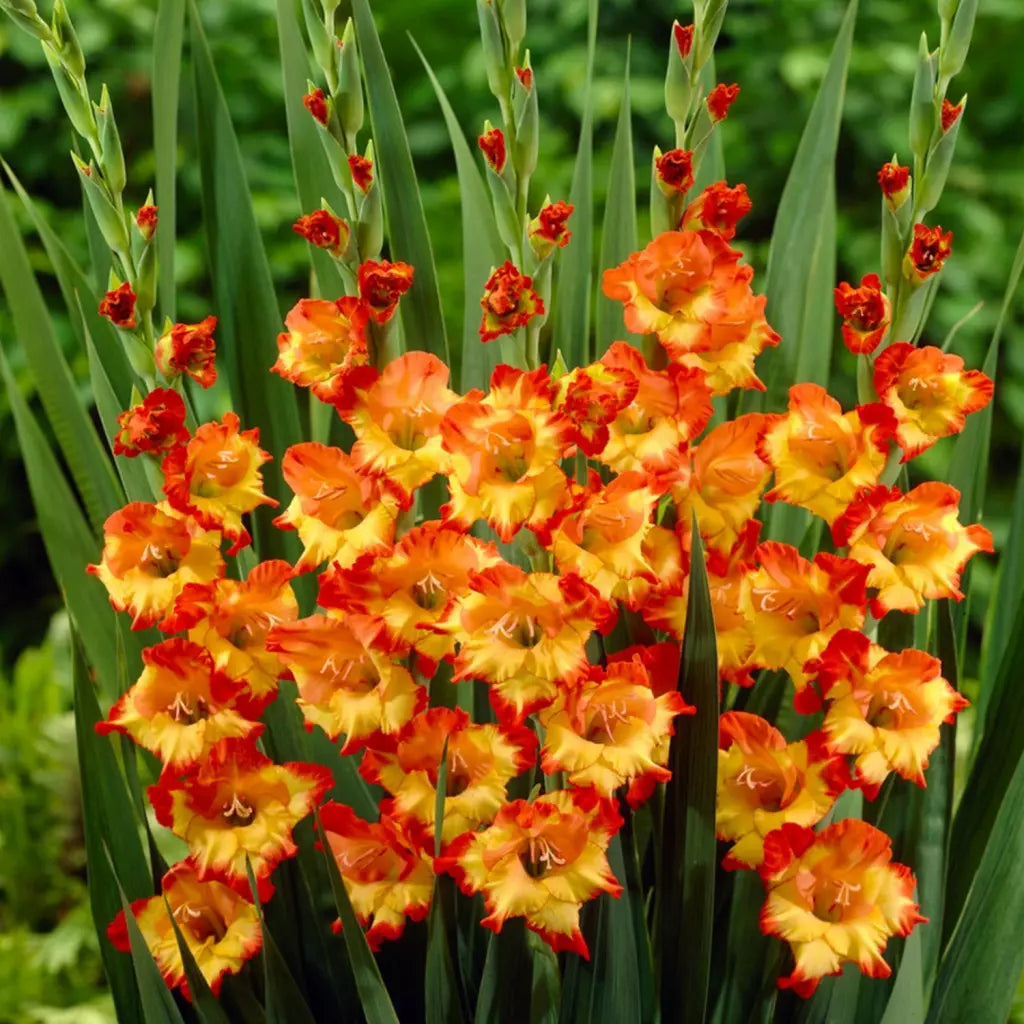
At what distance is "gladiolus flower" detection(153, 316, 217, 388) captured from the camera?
594 mm

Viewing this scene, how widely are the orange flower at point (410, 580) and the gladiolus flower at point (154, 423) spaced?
95 mm

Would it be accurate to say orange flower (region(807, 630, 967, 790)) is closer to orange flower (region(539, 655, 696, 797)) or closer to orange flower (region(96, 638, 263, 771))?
orange flower (region(539, 655, 696, 797))

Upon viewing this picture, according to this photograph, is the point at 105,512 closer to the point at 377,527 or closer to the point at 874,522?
the point at 377,527

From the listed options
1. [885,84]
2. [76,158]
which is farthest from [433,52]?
[76,158]

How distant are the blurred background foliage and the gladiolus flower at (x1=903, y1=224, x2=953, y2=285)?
1407 mm

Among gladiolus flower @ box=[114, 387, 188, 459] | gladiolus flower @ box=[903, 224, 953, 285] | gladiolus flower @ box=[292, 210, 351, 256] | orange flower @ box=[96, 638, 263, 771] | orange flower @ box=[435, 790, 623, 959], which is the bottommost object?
orange flower @ box=[435, 790, 623, 959]

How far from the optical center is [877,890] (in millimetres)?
609

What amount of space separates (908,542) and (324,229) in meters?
0.28

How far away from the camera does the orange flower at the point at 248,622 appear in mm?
603

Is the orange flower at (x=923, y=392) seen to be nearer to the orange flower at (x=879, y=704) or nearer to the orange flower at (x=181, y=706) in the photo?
the orange flower at (x=879, y=704)

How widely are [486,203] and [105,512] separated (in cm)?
30

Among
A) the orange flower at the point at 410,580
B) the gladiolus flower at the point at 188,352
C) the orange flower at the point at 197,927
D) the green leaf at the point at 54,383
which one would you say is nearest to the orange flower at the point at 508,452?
the orange flower at the point at 410,580

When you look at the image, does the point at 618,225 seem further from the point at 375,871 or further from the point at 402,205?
the point at 375,871

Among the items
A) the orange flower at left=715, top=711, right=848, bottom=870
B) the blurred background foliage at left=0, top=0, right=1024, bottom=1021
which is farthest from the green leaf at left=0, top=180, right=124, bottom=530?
the blurred background foliage at left=0, top=0, right=1024, bottom=1021
